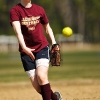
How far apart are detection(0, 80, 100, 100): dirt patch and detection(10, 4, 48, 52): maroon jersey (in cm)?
198

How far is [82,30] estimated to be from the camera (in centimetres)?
6875

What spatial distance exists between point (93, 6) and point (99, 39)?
50.0ft

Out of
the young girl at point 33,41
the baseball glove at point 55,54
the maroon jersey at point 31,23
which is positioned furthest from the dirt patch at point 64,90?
the maroon jersey at point 31,23

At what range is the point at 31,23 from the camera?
749 cm

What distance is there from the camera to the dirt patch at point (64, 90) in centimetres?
956

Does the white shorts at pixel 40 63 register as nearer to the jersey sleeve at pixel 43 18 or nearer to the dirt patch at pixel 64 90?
the jersey sleeve at pixel 43 18

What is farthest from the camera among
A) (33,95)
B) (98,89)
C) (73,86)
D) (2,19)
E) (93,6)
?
(2,19)

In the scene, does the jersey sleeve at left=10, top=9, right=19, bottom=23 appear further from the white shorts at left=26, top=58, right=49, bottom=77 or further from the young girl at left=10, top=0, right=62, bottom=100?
the white shorts at left=26, top=58, right=49, bottom=77

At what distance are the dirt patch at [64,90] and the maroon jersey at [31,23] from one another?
1.98 metres

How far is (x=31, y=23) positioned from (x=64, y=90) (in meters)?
3.80

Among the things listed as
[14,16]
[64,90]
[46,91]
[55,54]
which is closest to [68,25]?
[64,90]

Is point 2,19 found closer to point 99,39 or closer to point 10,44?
point 10,44

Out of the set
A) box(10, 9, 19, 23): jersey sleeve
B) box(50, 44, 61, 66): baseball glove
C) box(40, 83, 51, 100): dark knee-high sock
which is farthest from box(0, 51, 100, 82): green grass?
box(10, 9, 19, 23): jersey sleeve

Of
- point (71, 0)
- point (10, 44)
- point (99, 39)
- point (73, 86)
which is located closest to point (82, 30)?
point (99, 39)
